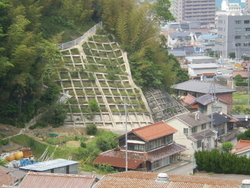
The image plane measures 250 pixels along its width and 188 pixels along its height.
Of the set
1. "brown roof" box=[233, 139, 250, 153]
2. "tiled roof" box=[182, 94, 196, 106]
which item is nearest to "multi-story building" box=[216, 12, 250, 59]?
"tiled roof" box=[182, 94, 196, 106]

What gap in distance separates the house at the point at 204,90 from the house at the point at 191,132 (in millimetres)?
10304

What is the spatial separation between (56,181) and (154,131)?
11.3 m

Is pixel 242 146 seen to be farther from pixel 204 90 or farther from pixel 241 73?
pixel 241 73

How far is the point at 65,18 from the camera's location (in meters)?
Answer: 42.9

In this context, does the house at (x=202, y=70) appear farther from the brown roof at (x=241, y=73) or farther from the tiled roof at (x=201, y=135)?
the tiled roof at (x=201, y=135)

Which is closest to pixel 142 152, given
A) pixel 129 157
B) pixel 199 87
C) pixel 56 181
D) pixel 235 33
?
pixel 129 157

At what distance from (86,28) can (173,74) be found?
22.1 feet

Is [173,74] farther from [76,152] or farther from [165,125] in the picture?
[76,152]

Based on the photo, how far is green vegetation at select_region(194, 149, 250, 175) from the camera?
2992 cm

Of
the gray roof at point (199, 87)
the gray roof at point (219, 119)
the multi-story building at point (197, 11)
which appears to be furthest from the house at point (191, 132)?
→ the multi-story building at point (197, 11)

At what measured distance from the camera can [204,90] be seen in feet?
161

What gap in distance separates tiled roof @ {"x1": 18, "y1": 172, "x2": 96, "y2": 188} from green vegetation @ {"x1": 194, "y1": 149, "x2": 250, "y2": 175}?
10495 mm

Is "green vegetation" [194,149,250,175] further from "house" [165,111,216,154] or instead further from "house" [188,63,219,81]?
"house" [188,63,219,81]

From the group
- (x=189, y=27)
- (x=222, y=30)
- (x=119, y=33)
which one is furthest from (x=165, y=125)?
(x=189, y=27)
